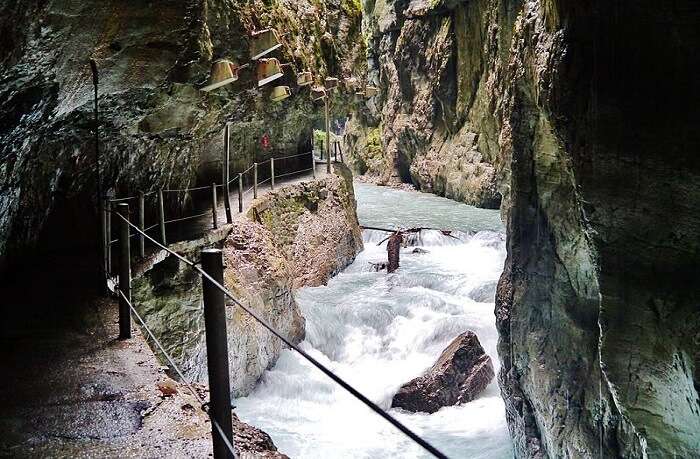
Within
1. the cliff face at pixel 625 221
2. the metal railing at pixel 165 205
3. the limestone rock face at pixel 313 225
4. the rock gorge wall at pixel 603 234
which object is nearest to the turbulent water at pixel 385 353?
the limestone rock face at pixel 313 225

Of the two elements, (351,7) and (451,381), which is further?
(351,7)

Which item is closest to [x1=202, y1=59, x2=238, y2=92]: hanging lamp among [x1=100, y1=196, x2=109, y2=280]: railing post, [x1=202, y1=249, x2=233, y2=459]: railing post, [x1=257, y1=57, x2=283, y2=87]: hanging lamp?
[x1=257, y1=57, x2=283, y2=87]: hanging lamp

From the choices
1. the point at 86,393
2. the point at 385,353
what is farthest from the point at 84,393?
the point at 385,353

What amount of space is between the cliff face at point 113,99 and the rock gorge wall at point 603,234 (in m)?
4.25

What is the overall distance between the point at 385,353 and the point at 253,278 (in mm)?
3555

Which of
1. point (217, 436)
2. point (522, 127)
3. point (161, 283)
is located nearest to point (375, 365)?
point (161, 283)

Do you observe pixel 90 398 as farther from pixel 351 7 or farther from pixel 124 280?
pixel 351 7

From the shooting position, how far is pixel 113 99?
321 inches

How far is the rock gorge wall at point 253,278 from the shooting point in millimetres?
8820

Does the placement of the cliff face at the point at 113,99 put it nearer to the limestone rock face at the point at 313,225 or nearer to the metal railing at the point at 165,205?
the metal railing at the point at 165,205

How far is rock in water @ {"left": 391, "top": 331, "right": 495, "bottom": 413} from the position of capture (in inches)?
418

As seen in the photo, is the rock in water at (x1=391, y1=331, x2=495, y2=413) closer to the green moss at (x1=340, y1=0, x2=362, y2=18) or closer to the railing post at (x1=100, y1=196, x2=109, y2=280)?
the railing post at (x1=100, y1=196, x2=109, y2=280)

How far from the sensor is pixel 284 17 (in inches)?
581

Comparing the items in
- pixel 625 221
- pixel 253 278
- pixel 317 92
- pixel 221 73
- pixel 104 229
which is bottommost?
pixel 253 278
